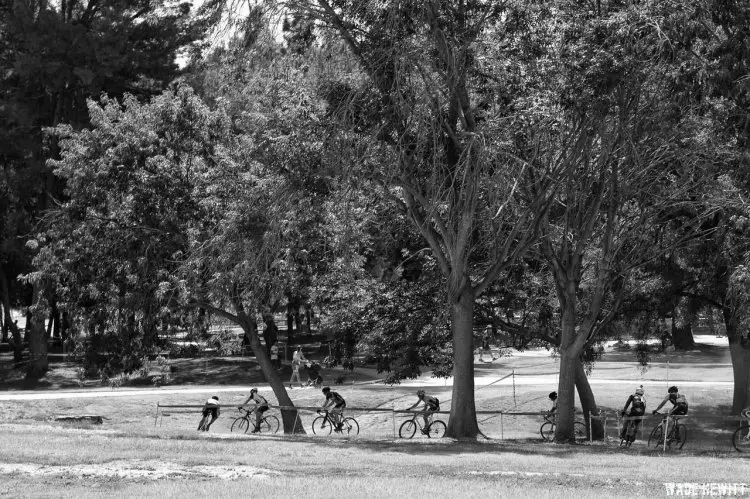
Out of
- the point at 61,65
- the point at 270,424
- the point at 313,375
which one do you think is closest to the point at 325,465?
the point at 270,424

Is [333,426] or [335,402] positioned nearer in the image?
[335,402]

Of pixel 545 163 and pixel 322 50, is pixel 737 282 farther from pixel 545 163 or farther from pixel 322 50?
pixel 322 50

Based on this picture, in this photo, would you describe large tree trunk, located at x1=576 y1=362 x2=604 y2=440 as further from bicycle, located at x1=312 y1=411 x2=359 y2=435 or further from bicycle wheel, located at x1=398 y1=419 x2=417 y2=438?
bicycle, located at x1=312 y1=411 x2=359 y2=435

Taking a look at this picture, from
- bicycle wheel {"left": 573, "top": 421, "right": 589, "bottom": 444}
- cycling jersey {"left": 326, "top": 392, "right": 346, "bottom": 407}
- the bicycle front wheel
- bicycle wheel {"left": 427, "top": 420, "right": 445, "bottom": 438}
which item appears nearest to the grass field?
bicycle wheel {"left": 573, "top": 421, "right": 589, "bottom": 444}

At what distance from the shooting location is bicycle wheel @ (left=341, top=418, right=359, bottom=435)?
2841 cm

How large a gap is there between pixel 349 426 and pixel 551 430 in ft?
19.6

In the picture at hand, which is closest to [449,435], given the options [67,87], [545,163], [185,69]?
[545,163]

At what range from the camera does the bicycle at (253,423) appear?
93.4 ft

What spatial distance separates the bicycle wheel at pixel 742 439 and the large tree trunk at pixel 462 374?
625cm

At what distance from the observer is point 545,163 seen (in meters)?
21.0

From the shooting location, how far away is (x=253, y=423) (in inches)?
1156

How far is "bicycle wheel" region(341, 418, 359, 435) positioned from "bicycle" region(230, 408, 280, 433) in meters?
2.04

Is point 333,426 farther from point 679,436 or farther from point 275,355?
point 275,355

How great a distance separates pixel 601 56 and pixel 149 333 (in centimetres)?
1438
